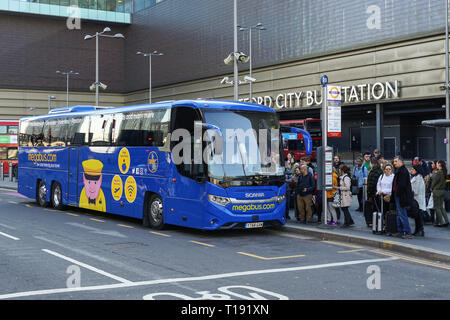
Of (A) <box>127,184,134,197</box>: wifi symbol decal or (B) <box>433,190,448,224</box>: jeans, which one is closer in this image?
(B) <box>433,190,448,224</box>: jeans

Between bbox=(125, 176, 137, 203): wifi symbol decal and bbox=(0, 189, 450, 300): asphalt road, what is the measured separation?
139cm

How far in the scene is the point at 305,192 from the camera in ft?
52.3

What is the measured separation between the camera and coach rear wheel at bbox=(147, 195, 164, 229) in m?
15.6

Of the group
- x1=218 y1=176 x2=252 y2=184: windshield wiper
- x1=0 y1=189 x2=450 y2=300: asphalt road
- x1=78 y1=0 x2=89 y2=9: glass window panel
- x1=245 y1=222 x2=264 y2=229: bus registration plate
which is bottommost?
x1=0 y1=189 x2=450 y2=300: asphalt road

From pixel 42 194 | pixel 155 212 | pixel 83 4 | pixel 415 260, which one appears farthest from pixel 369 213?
pixel 83 4

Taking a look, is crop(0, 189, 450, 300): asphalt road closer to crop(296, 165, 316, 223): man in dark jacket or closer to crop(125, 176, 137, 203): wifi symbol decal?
crop(296, 165, 316, 223): man in dark jacket

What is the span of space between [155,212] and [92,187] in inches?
156

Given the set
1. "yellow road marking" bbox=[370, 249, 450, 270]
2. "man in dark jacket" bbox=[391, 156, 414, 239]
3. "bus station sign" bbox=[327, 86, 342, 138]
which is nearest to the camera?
"yellow road marking" bbox=[370, 249, 450, 270]

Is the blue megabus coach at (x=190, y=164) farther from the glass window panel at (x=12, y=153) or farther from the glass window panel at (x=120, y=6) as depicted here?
the glass window panel at (x=120, y=6)

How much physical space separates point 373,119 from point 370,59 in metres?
10.4

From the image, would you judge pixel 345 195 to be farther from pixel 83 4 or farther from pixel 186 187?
pixel 83 4

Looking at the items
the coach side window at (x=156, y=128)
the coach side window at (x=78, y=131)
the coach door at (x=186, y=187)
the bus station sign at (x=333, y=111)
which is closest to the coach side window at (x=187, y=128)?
the coach door at (x=186, y=187)

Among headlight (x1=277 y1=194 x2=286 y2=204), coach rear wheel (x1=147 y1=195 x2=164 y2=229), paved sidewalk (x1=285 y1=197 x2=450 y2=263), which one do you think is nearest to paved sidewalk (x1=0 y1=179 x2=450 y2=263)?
paved sidewalk (x1=285 y1=197 x2=450 y2=263)

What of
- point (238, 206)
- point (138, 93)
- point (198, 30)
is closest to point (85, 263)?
point (238, 206)
